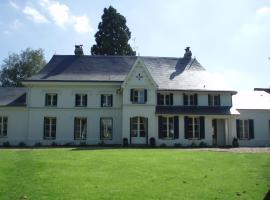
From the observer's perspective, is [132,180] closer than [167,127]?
Yes

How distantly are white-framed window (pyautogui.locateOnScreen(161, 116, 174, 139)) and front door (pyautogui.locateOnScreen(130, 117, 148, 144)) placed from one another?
1643 millimetres

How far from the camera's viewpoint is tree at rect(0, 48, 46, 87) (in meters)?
63.4

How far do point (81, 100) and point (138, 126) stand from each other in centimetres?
626

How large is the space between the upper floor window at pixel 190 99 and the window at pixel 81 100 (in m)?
9.76

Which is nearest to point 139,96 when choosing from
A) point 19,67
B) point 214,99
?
Answer: point 214,99

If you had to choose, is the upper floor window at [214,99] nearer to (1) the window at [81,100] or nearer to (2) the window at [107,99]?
(2) the window at [107,99]

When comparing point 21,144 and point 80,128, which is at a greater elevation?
point 80,128

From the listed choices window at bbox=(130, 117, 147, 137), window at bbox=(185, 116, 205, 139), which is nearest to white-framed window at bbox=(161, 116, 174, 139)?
window at bbox=(185, 116, 205, 139)

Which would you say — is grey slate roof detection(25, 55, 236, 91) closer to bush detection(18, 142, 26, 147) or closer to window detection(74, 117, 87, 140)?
window detection(74, 117, 87, 140)

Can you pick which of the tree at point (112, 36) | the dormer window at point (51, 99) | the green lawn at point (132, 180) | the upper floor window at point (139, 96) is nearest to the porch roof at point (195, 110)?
the upper floor window at point (139, 96)

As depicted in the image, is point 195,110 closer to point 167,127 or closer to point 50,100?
point 167,127

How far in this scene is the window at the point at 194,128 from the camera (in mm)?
34688

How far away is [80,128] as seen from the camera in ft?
117

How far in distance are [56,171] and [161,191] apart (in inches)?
196
